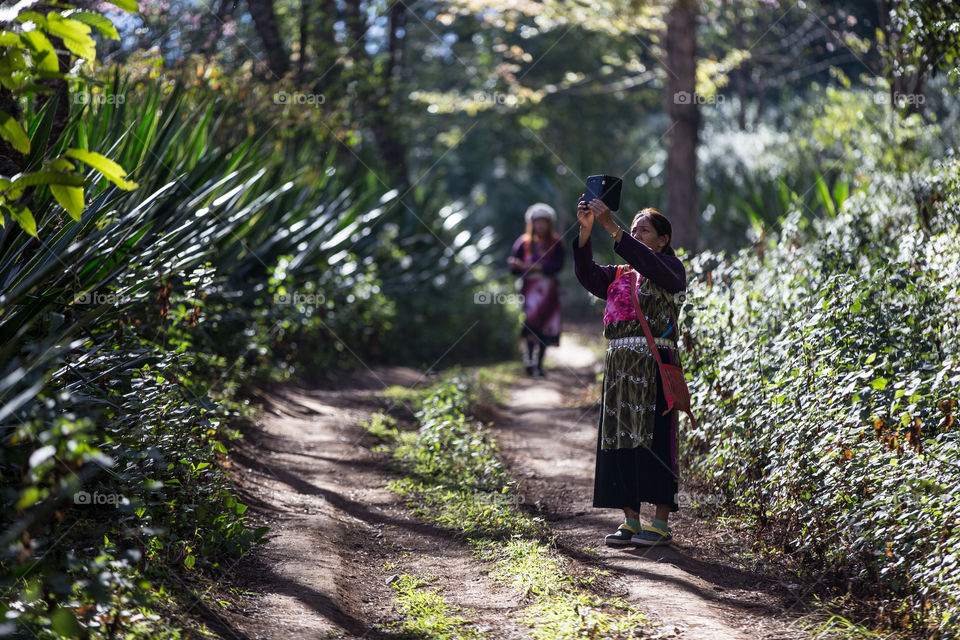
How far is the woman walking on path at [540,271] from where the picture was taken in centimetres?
962

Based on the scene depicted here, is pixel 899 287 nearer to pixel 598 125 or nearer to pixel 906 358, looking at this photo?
pixel 906 358

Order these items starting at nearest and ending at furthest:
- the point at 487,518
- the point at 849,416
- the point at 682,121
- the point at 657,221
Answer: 1. the point at 849,416
2. the point at 657,221
3. the point at 487,518
4. the point at 682,121

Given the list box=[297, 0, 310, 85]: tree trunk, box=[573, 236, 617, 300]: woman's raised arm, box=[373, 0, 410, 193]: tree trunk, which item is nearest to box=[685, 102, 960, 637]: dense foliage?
box=[573, 236, 617, 300]: woman's raised arm

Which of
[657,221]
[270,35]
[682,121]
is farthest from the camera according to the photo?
[270,35]

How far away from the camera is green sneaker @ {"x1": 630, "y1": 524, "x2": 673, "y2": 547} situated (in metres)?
4.45

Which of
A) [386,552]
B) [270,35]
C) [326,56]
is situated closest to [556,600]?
[386,552]

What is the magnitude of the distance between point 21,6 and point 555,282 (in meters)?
7.42

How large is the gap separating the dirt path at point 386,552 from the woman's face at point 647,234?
154cm

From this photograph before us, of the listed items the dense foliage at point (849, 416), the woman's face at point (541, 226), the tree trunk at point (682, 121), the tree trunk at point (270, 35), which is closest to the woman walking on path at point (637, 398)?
the dense foliage at point (849, 416)

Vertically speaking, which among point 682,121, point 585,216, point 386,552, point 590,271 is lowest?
point 386,552

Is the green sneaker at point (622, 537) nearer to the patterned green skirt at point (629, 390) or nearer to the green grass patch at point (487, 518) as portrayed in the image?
the green grass patch at point (487, 518)

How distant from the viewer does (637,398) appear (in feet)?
14.7

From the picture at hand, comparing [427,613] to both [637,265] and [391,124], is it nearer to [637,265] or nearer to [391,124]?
[637,265]

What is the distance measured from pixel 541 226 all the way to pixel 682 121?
2213 millimetres
